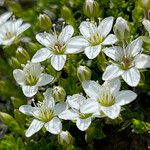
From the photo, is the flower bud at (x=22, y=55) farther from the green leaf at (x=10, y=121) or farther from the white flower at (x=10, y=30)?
the green leaf at (x=10, y=121)

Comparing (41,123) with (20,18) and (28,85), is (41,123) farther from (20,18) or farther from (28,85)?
(20,18)

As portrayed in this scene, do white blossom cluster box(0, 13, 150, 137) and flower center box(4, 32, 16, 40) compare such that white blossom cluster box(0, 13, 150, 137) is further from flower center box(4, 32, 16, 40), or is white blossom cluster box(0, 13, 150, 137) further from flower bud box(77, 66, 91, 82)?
flower center box(4, 32, 16, 40)

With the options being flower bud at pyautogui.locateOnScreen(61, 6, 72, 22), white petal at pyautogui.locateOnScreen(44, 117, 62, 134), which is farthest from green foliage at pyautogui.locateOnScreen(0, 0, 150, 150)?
white petal at pyautogui.locateOnScreen(44, 117, 62, 134)

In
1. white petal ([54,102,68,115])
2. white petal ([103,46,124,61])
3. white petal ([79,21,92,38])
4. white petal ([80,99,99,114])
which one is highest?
white petal ([79,21,92,38])

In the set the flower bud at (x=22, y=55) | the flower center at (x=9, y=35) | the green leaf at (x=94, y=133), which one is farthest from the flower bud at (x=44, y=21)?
the green leaf at (x=94, y=133)

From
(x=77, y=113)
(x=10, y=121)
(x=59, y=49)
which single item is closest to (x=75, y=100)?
(x=77, y=113)

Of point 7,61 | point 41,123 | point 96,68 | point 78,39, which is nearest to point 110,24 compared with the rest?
point 78,39

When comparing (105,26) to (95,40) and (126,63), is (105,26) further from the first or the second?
(126,63)
